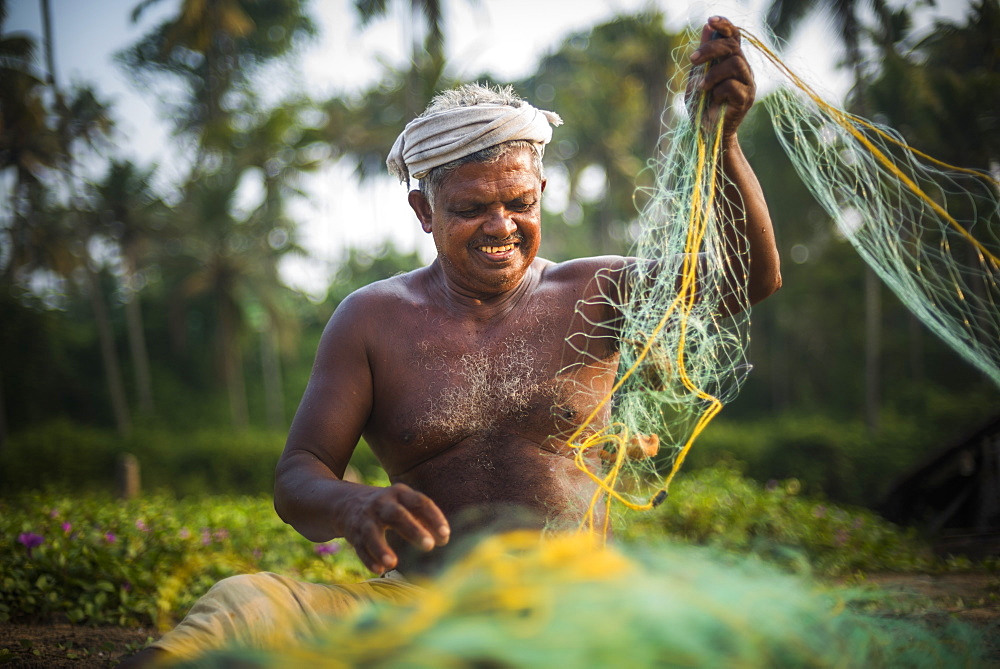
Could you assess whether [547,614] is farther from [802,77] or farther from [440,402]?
[802,77]

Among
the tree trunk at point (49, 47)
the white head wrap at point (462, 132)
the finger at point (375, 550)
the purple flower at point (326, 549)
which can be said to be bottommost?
the purple flower at point (326, 549)

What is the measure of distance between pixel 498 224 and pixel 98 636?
2808 millimetres

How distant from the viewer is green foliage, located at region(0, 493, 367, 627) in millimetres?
3852

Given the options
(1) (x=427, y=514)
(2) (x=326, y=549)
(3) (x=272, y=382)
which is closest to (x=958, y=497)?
(2) (x=326, y=549)

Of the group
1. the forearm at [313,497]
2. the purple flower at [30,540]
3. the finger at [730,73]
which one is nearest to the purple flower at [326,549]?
the purple flower at [30,540]

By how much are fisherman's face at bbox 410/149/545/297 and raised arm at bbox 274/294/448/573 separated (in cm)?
38

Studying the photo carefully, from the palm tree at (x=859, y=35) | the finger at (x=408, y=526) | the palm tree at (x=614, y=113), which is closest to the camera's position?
the finger at (x=408, y=526)

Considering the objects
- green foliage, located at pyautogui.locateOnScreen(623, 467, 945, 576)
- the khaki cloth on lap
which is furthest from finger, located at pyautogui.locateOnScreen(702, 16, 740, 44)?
green foliage, located at pyautogui.locateOnScreen(623, 467, 945, 576)

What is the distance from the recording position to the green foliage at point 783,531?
6.00 m

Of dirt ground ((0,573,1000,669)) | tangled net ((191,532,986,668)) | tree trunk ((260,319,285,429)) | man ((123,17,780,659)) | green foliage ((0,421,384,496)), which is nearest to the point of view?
tangled net ((191,532,986,668))

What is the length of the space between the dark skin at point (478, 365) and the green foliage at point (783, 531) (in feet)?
11.9

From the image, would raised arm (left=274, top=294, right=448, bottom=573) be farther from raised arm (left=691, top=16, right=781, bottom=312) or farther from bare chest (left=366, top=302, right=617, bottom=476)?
raised arm (left=691, top=16, right=781, bottom=312)

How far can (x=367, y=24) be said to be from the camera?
73.8ft

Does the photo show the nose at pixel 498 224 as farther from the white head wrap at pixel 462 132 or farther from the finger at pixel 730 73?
the finger at pixel 730 73
